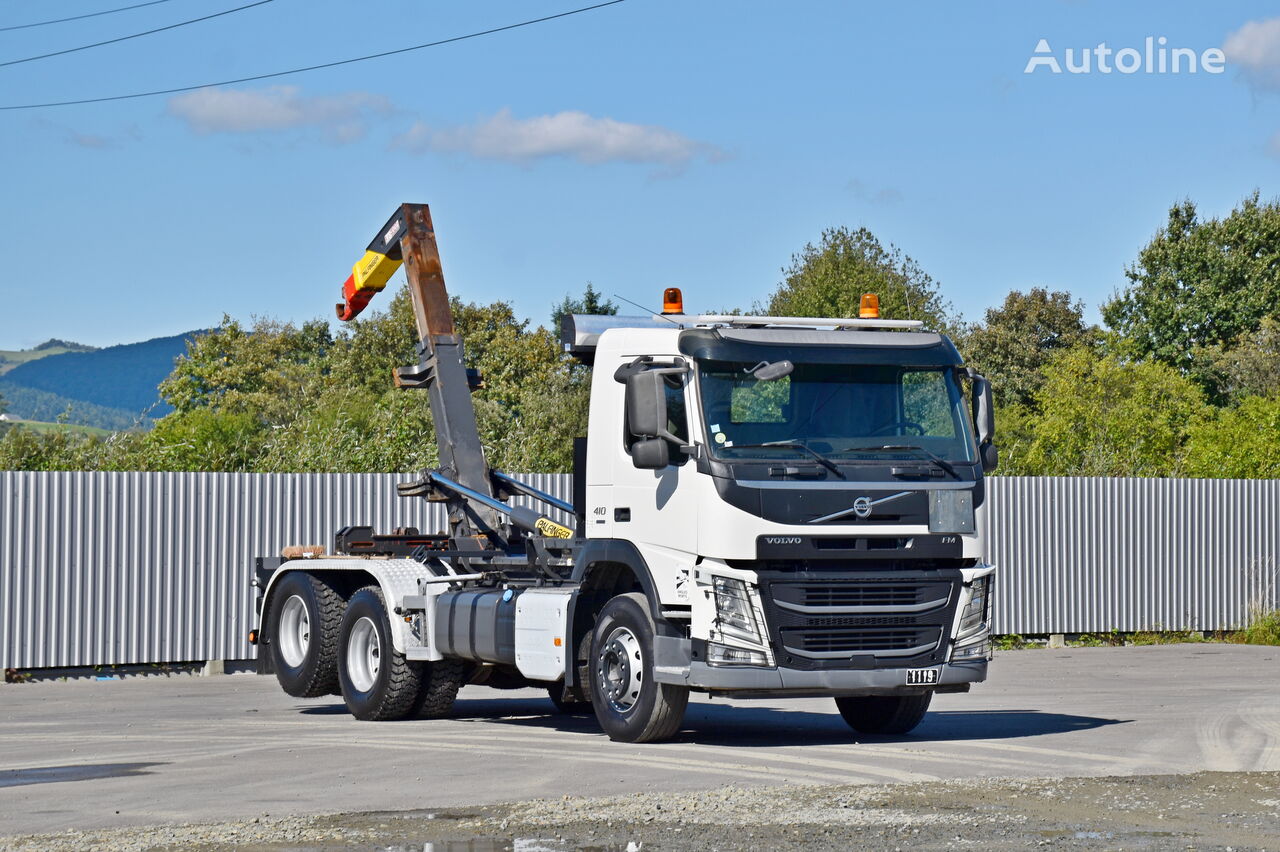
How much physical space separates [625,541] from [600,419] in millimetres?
1042

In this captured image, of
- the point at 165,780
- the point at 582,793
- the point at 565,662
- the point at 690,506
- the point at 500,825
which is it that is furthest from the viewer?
the point at 565,662

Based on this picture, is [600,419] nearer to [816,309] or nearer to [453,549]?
[453,549]

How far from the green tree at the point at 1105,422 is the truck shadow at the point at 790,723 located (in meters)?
19.8

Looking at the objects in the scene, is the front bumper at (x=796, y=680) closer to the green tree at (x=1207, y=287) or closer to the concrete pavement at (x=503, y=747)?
the concrete pavement at (x=503, y=747)

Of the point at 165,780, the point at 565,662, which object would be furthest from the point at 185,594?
the point at 165,780

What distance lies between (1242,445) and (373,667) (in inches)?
950

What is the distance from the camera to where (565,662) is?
13.3m

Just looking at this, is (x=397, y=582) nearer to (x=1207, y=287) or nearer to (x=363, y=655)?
(x=363, y=655)

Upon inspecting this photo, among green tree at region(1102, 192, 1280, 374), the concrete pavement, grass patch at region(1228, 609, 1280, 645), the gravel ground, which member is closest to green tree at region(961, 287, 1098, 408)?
green tree at region(1102, 192, 1280, 374)

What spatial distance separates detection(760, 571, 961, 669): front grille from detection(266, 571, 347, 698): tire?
5356 millimetres

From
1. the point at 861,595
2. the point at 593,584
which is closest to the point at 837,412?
the point at 861,595

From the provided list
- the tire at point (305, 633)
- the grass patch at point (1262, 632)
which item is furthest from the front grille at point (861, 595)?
the grass patch at point (1262, 632)

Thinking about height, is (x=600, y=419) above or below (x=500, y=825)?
above

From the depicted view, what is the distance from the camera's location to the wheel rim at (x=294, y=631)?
1650 cm
